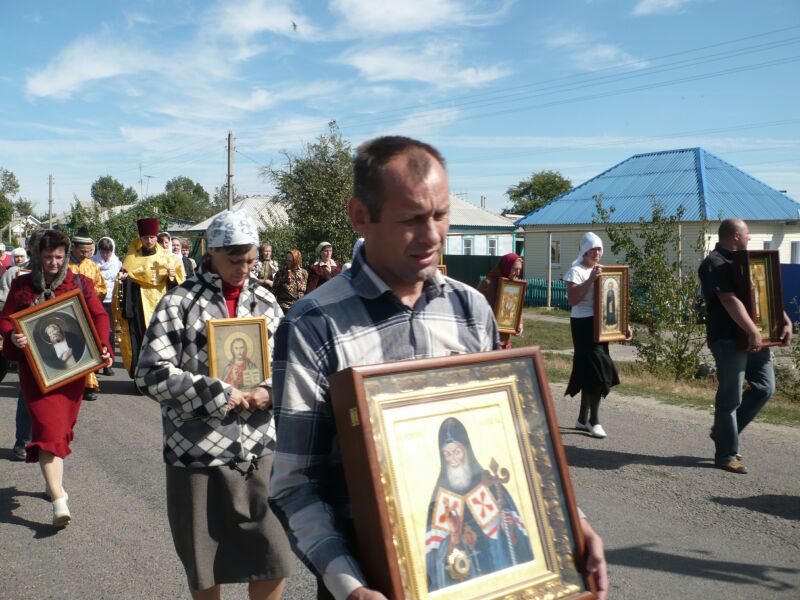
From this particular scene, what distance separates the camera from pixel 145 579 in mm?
4395

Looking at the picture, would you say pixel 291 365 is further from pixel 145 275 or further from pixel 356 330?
pixel 145 275

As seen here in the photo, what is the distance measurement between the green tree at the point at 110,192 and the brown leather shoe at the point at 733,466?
400 ft

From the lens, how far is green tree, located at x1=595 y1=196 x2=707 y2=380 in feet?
36.9

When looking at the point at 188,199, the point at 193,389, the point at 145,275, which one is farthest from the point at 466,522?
the point at 188,199

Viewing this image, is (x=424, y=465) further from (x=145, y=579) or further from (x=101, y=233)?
(x=101, y=233)

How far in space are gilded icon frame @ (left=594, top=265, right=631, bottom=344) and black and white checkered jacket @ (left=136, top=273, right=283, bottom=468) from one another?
16.4ft

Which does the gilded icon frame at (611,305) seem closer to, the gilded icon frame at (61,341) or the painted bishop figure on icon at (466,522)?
the gilded icon frame at (61,341)

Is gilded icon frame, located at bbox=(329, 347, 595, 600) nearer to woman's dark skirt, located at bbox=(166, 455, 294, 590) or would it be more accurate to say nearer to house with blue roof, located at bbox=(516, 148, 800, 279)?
woman's dark skirt, located at bbox=(166, 455, 294, 590)

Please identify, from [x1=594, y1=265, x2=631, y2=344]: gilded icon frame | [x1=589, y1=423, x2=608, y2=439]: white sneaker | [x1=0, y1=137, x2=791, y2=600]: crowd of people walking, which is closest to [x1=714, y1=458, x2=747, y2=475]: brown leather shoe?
[x1=0, y1=137, x2=791, y2=600]: crowd of people walking

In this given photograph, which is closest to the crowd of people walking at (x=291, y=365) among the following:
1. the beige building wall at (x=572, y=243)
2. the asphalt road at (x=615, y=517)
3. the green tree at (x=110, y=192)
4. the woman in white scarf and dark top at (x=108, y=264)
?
the asphalt road at (x=615, y=517)

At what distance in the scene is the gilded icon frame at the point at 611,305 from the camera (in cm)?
778

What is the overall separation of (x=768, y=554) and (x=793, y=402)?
19.0ft

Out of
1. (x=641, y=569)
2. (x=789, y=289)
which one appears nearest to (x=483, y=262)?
(x=789, y=289)

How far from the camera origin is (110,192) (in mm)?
130750
